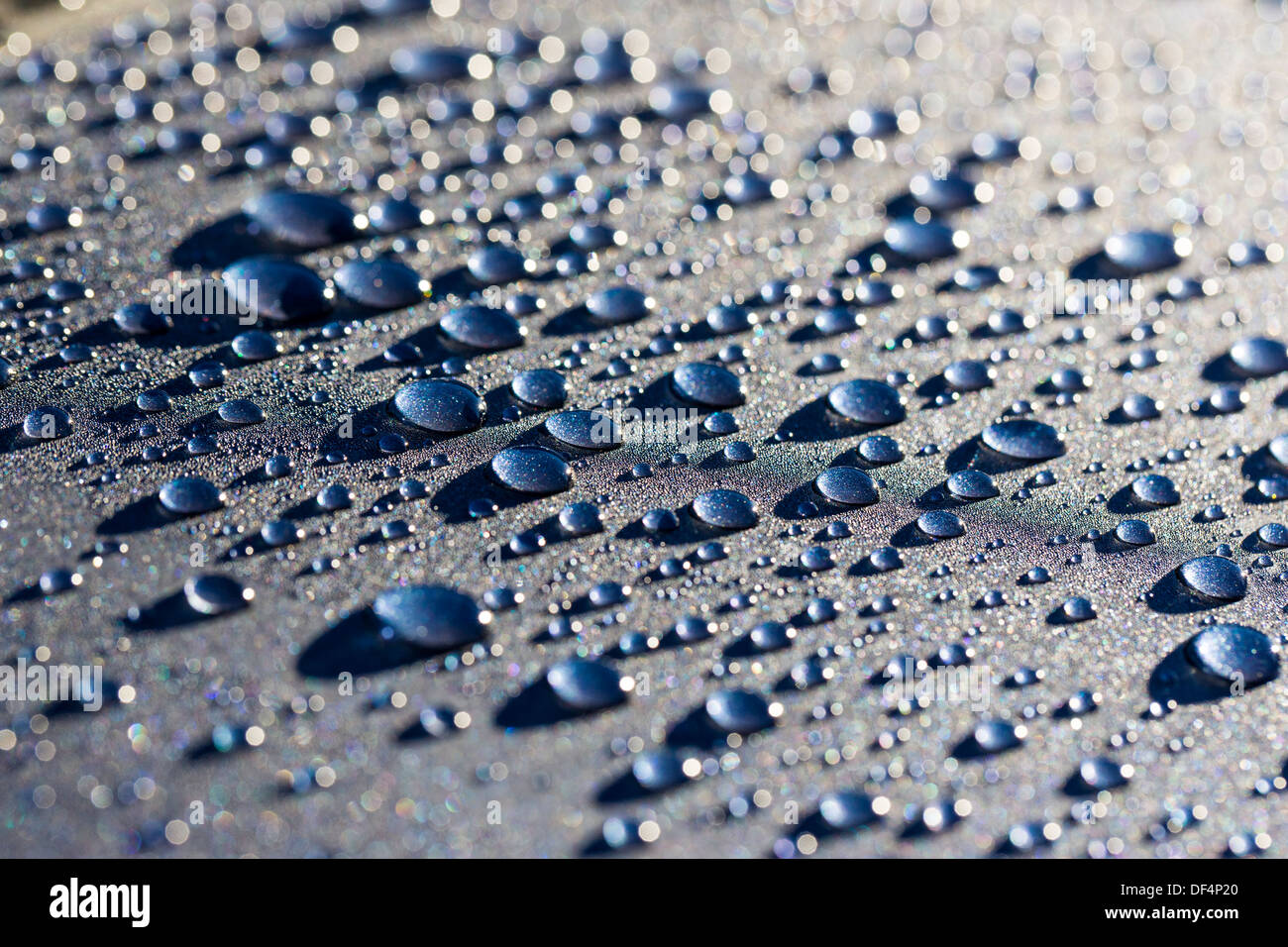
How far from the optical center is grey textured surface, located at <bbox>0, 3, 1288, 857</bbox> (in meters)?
0.76

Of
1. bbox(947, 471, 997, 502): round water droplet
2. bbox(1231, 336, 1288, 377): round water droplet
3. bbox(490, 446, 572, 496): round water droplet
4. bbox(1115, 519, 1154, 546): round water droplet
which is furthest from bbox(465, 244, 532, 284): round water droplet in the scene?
bbox(1231, 336, 1288, 377): round water droplet

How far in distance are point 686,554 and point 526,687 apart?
0.18 m

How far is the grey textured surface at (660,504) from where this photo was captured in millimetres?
763

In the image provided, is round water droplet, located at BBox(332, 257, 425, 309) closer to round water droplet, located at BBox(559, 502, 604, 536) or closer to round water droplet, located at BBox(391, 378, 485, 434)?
round water droplet, located at BBox(391, 378, 485, 434)

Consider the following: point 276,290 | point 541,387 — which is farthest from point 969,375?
point 276,290

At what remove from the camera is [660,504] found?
0.96 metres

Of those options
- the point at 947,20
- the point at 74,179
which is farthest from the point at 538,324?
the point at 947,20

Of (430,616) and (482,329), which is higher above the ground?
(482,329)

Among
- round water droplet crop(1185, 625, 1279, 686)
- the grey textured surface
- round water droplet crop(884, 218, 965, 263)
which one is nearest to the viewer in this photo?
the grey textured surface

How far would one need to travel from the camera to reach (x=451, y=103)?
139 centimetres

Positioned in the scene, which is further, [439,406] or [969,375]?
[969,375]

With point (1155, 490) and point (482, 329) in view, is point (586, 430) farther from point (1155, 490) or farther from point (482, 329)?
point (1155, 490)

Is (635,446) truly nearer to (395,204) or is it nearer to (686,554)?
(686,554)
